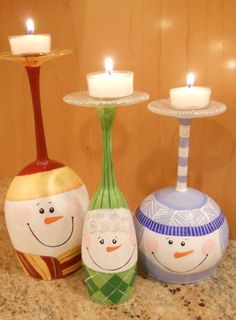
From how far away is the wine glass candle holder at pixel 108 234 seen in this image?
596 millimetres

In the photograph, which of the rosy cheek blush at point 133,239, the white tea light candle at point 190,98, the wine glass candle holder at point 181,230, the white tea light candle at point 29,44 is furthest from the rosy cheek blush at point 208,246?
the white tea light candle at point 29,44

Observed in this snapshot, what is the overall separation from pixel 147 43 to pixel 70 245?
38cm

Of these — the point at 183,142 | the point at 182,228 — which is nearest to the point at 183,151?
the point at 183,142

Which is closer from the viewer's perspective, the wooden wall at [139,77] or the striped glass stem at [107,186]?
the striped glass stem at [107,186]

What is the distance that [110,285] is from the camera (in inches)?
24.5

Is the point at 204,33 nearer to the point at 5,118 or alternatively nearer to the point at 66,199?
the point at 66,199

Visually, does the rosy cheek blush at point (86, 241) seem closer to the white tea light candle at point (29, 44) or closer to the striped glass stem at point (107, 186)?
the striped glass stem at point (107, 186)

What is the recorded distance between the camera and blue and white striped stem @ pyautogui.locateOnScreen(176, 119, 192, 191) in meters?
0.66

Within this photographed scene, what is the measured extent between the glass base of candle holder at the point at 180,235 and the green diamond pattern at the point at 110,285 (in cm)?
5

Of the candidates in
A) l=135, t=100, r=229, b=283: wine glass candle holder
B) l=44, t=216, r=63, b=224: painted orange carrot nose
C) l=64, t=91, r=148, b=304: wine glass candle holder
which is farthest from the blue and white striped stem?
l=44, t=216, r=63, b=224: painted orange carrot nose

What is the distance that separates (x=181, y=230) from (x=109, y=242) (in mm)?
→ 121

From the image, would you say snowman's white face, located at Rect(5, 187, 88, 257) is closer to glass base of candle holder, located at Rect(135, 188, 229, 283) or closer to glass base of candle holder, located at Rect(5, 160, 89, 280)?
glass base of candle holder, located at Rect(5, 160, 89, 280)

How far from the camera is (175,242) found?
25.2 inches

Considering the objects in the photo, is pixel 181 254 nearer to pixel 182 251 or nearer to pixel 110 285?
pixel 182 251
